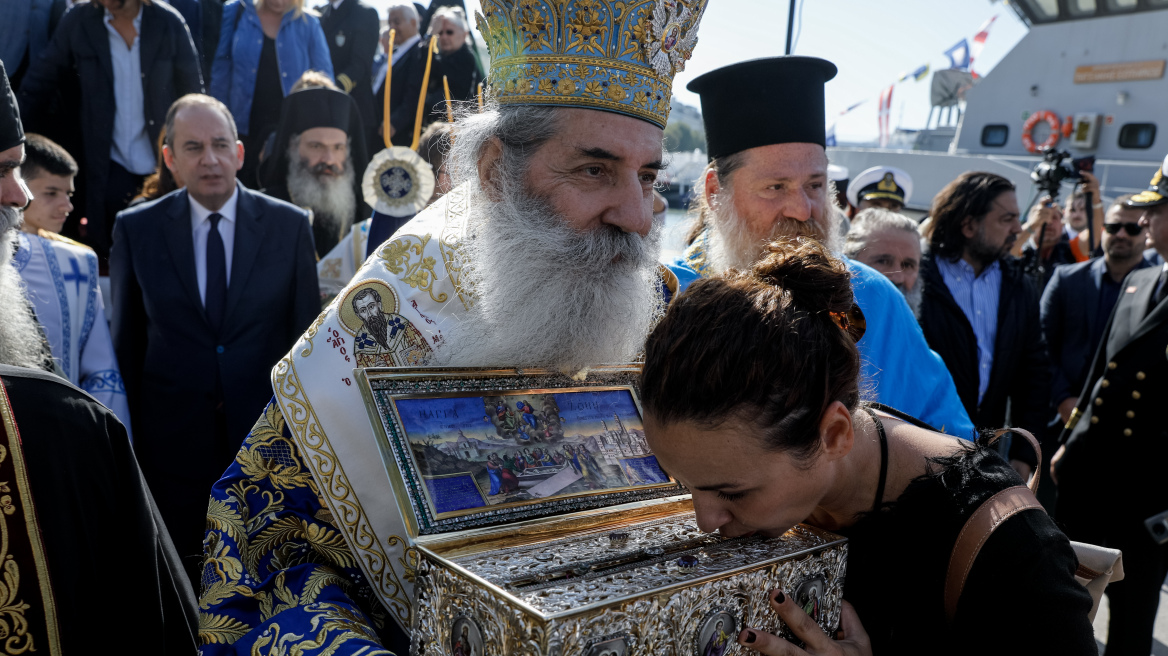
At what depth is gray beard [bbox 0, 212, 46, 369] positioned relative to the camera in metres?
2.53

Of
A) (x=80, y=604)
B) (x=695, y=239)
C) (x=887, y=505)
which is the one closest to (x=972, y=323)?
(x=695, y=239)

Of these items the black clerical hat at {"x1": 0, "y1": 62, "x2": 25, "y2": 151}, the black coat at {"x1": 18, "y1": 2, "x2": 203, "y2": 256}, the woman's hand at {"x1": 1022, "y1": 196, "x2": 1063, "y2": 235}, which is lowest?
the woman's hand at {"x1": 1022, "y1": 196, "x2": 1063, "y2": 235}

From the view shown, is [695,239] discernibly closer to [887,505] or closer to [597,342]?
[597,342]

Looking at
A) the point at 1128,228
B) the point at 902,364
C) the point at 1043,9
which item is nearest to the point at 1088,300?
the point at 1128,228

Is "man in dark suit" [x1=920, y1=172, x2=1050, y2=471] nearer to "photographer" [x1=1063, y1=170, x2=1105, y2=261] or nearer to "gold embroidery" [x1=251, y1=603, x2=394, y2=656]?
"photographer" [x1=1063, y1=170, x2=1105, y2=261]

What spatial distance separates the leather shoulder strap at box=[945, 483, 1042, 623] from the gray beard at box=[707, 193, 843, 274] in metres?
1.44

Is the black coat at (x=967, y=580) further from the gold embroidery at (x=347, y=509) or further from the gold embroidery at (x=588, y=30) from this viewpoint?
the gold embroidery at (x=588, y=30)

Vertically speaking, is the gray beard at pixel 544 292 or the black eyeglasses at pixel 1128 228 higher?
the black eyeglasses at pixel 1128 228

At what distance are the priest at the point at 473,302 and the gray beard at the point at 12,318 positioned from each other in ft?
3.89

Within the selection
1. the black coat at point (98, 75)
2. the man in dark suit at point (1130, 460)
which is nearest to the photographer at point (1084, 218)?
the man in dark suit at point (1130, 460)

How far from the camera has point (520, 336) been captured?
194 cm

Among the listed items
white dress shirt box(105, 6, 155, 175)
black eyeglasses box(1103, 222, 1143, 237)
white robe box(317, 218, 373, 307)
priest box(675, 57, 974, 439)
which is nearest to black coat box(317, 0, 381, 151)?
white dress shirt box(105, 6, 155, 175)

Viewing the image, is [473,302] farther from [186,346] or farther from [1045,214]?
[1045,214]

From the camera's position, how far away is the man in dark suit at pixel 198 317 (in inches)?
156
